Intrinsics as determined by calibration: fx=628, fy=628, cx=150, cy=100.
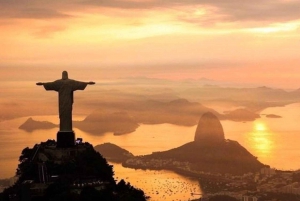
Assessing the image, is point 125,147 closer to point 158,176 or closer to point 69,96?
point 158,176

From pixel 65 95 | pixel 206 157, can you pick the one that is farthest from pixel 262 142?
pixel 65 95

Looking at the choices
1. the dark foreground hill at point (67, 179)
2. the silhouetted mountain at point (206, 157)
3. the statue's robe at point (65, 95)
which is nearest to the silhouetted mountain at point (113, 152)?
the silhouetted mountain at point (206, 157)

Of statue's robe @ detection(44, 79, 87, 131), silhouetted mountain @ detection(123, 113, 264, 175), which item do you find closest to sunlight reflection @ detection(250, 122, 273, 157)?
silhouetted mountain @ detection(123, 113, 264, 175)

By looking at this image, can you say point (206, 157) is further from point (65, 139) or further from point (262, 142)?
point (65, 139)

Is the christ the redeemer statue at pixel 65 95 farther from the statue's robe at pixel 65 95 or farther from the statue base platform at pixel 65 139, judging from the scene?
the statue base platform at pixel 65 139

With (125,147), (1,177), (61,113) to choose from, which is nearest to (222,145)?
(125,147)
